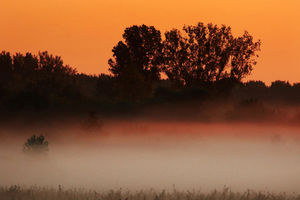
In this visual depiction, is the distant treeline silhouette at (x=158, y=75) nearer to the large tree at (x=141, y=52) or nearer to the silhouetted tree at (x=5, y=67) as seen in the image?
the large tree at (x=141, y=52)

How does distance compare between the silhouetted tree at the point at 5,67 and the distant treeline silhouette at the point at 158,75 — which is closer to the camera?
Result: the distant treeline silhouette at the point at 158,75

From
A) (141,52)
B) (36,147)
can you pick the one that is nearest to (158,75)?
(141,52)

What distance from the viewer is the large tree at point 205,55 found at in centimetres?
9519

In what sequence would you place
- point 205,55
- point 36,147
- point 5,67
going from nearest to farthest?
point 36,147 → point 205,55 → point 5,67

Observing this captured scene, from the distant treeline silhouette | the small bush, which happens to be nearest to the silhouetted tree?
the distant treeline silhouette

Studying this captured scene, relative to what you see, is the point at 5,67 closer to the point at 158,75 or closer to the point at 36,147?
the point at 158,75

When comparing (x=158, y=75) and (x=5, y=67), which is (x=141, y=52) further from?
(x=5, y=67)

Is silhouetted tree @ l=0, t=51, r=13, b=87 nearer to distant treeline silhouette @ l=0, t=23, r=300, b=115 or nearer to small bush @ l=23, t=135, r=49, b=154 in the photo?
distant treeline silhouette @ l=0, t=23, r=300, b=115

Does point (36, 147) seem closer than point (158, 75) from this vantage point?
Yes

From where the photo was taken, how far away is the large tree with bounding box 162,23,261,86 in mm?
95188

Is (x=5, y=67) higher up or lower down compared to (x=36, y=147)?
higher up

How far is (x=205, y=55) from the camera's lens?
96.2 meters

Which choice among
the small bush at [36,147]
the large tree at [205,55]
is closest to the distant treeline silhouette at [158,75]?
the large tree at [205,55]

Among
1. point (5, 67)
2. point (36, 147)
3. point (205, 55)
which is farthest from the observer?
point (5, 67)
